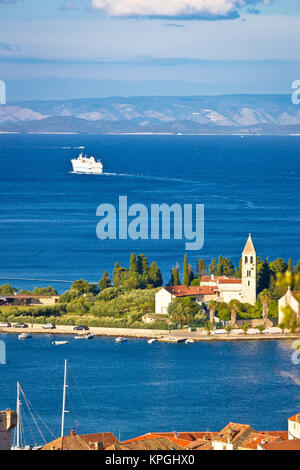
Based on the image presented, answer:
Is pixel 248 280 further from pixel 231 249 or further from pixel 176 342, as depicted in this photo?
pixel 231 249

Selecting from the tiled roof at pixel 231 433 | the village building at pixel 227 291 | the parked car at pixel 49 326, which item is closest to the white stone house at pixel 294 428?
the tiled roof at pixel 231 433

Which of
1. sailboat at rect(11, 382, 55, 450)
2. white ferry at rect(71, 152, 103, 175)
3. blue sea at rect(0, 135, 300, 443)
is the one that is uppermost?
white ferry at rect(71, 152, 103, 175)

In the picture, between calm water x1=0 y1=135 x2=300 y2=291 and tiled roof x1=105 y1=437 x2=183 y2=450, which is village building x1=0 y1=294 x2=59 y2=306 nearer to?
calm water x1=0 y1=135 x2=300 y2=291

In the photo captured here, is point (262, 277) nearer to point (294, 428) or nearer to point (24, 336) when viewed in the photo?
point (24, 336)

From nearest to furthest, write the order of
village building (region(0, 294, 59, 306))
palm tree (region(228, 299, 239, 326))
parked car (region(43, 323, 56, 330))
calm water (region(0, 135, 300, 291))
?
palm tree (region(228, 299, 239, 326))
parked car (region(43, 323, 56, 330))
village building (region(0, 294, 59, 306))
calm water (region(0, 135, 300, 291))

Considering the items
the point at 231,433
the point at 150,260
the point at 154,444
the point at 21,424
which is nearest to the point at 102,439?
the point at 154,444

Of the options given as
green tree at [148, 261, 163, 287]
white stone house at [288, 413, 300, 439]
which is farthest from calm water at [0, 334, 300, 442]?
green tree at [148, 261, 163, 287]
